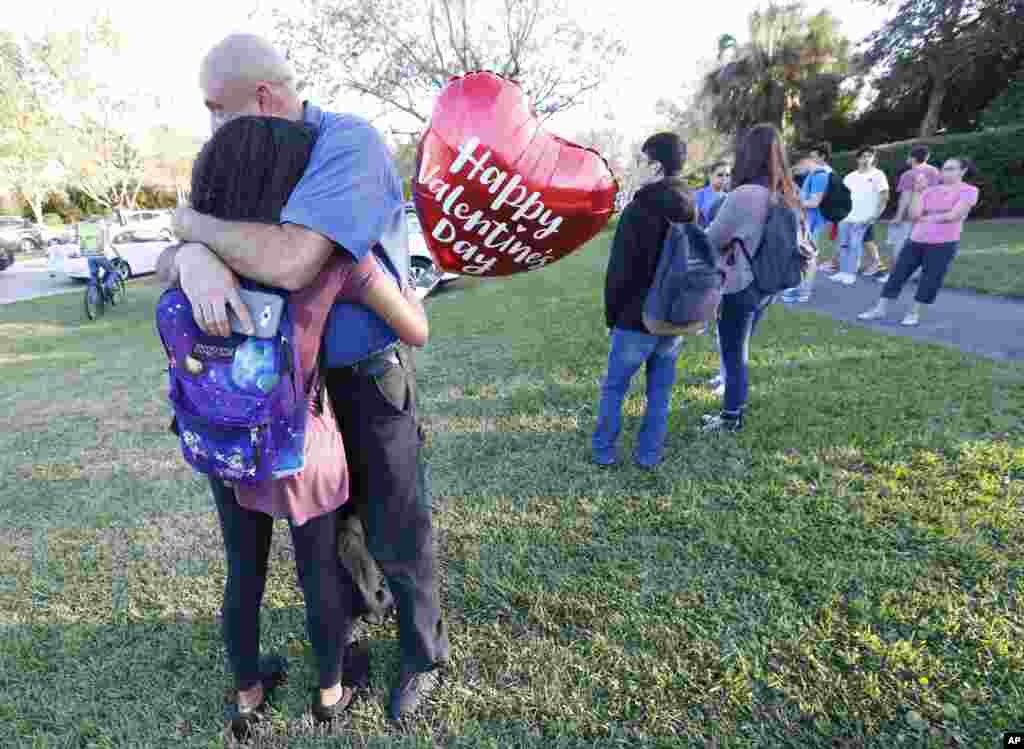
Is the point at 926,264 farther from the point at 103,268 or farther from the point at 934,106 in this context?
the point at 934,106

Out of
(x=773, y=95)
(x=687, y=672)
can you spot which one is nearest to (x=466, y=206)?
(x=687, y=672)

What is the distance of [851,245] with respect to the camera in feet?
24.2

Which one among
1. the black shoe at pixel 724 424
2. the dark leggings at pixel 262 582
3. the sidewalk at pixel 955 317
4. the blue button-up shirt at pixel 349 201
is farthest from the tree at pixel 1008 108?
the dark leggings at pixel 262 582

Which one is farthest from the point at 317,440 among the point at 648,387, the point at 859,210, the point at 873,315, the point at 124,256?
the point at 124,256

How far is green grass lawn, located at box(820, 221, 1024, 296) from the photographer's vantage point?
6203 mm

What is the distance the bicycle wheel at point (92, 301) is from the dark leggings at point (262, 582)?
10500mm

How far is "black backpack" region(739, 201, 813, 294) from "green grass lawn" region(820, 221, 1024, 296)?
4.75 m

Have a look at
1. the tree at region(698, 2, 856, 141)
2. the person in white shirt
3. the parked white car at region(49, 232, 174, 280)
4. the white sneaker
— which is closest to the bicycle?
the parked white car at region(49, 232, 174, 280)

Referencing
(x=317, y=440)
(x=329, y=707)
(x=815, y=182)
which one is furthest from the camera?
(x=815, y=182)

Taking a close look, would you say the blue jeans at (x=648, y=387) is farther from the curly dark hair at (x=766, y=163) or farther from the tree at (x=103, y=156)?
the tree at (x=103, y=156)

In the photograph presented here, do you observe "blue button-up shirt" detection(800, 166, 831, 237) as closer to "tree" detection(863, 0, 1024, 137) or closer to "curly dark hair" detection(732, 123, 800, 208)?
"curly dark hair" detection(732, 123, 800, 208)

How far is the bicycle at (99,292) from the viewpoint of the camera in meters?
9.48

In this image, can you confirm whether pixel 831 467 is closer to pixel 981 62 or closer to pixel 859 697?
pixel 859 697

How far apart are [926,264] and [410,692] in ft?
18.6
